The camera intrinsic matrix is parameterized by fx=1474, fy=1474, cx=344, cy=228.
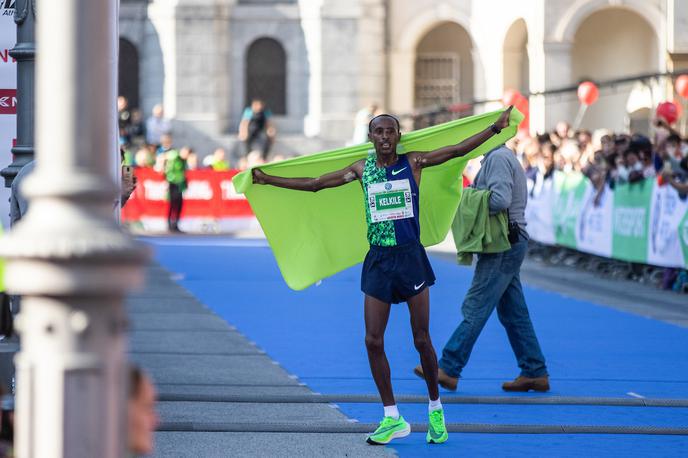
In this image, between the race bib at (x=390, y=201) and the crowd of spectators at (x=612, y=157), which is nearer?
the race bib at (x=390, y=201)

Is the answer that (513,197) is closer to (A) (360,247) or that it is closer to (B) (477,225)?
(B) (477,225)

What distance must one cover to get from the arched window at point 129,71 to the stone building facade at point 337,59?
4 cm

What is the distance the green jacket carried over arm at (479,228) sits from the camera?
10523 millimetres

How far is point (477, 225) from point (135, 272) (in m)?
6.86

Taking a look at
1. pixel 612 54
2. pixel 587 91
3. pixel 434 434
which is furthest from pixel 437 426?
pixel 612 54

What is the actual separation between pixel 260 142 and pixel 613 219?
23.4m

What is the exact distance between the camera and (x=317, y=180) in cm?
938

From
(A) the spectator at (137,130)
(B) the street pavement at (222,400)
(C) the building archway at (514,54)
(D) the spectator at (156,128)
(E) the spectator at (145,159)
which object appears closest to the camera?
(B) the street pavement at (222,400)

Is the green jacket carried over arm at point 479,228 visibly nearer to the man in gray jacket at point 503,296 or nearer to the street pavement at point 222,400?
the man in gray jacket at point 503,296

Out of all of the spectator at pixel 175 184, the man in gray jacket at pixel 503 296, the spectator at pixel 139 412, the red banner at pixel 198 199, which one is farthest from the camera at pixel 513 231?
the red banner at pixel 198 199

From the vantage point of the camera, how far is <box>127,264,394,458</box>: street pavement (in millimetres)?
8523

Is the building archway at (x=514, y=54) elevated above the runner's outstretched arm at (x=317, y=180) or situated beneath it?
elevated above

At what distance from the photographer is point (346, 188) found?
10.5 meters

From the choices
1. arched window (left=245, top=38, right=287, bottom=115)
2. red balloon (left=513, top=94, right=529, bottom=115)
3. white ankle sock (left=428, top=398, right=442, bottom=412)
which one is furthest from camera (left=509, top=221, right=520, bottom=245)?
arched window (left=245, top=38, right=287, bottom=115)
